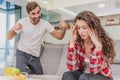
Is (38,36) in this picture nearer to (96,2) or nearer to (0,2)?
(96,2)

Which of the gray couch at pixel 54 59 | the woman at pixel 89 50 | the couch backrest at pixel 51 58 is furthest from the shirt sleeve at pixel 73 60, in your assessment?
the couch backrest at pixel 51 58

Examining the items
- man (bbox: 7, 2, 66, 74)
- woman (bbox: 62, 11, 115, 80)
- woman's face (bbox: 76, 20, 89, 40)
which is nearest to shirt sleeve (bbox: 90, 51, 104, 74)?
woman (bbox: 62, 11, 115, 80)

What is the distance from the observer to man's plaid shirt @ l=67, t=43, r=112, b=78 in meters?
1.37

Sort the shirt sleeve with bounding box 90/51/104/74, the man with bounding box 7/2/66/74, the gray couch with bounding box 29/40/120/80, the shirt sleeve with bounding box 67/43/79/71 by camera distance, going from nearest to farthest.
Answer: the shirt sleeve with bounding box 90/51/104/74
the shirt sleeve with bounding box 67/43/79/71
the man with bounding box 7/2/66/74
the gray couch with bounding box 29/40/120/80

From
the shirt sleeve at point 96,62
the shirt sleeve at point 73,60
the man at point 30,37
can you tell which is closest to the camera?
the shirt sleeve at point 96,62

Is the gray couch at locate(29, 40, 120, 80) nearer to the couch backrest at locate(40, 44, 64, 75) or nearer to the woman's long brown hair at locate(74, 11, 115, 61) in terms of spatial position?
the couch backrest at locate(40, 44, 64, 75)

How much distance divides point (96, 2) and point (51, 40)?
148 centimetres

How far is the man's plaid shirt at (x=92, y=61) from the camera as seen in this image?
4.48ft

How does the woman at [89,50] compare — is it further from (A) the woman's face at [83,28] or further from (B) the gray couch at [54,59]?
(B) the gray couch at [54,59]

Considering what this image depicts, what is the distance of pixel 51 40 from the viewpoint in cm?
342

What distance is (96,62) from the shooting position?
137 centimetres

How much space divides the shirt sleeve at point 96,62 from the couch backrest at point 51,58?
1132 millimetres

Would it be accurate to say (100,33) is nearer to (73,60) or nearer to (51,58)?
(73,60)

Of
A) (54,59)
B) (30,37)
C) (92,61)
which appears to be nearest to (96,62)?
(92,61)
